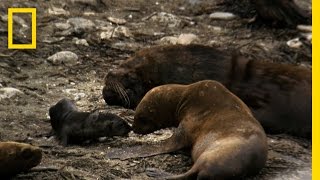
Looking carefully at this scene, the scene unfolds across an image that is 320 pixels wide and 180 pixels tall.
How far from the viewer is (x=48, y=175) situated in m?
6.36

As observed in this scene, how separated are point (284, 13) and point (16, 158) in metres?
7.14

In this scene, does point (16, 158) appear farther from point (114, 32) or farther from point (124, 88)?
point (114, 32)

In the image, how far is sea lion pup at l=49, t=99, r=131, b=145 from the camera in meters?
7.42

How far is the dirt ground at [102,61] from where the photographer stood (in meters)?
6.83

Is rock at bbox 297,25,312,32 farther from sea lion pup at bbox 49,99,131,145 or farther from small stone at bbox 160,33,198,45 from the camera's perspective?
sea lion pup at bbox 49,99,131,145

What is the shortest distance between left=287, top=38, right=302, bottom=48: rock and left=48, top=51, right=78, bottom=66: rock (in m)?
3.29

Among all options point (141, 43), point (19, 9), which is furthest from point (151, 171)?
point (19, 9)

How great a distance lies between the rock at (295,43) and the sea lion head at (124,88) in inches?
136

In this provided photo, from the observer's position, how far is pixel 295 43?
11.6 meters

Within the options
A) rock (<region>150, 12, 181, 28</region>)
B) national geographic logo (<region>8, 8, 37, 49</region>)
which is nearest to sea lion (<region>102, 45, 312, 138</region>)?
national geographic logo (<region>8, 8, 37, 49</region>)

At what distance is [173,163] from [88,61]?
13.2 feet

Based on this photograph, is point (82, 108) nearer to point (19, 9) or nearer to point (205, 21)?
point (19, 9)

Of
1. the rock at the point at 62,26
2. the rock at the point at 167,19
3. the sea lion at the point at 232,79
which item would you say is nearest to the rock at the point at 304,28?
the rock at the point at 167,19

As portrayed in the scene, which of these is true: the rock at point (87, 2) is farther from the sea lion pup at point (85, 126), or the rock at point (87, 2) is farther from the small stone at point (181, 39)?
the sea lion pup at point (85, 126)
